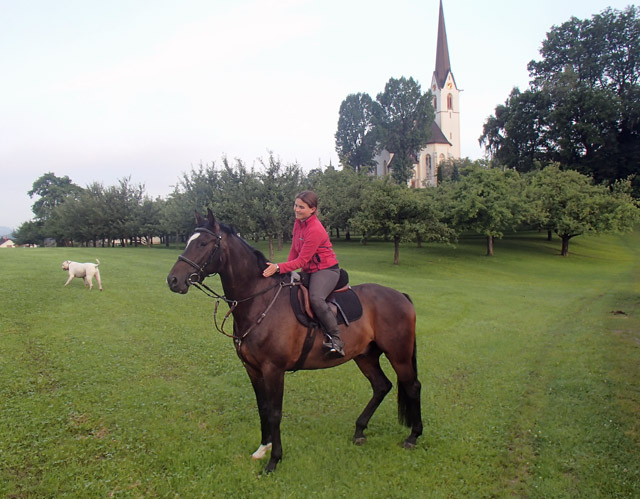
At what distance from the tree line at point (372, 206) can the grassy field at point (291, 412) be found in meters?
18.0

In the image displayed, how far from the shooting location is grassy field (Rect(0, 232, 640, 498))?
4.90 metres

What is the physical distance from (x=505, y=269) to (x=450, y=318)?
20.5m

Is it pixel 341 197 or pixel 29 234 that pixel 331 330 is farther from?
pixel 29 234

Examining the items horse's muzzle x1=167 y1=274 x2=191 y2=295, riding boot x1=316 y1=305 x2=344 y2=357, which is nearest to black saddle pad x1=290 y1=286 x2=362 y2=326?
riding boot x1=316 y1=305 x2=344 y2=357

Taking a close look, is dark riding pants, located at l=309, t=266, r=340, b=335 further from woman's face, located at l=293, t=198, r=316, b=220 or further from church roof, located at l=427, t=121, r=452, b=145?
church roof, located at l=427, t=121, r=452, b=145

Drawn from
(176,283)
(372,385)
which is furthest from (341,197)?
(176,283)

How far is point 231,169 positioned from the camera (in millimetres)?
36656

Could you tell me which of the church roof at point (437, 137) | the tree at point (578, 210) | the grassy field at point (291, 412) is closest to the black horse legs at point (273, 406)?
the grassy field at point (291, 412)

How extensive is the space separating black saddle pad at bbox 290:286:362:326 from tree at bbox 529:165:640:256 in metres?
37.0

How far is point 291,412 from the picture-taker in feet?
22.3

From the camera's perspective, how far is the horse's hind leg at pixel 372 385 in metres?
5.95

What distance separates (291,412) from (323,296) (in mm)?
2614

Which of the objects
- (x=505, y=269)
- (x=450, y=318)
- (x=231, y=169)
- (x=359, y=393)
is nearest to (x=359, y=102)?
(x=231, y=169)

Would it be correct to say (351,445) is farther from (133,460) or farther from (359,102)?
(359,102)
